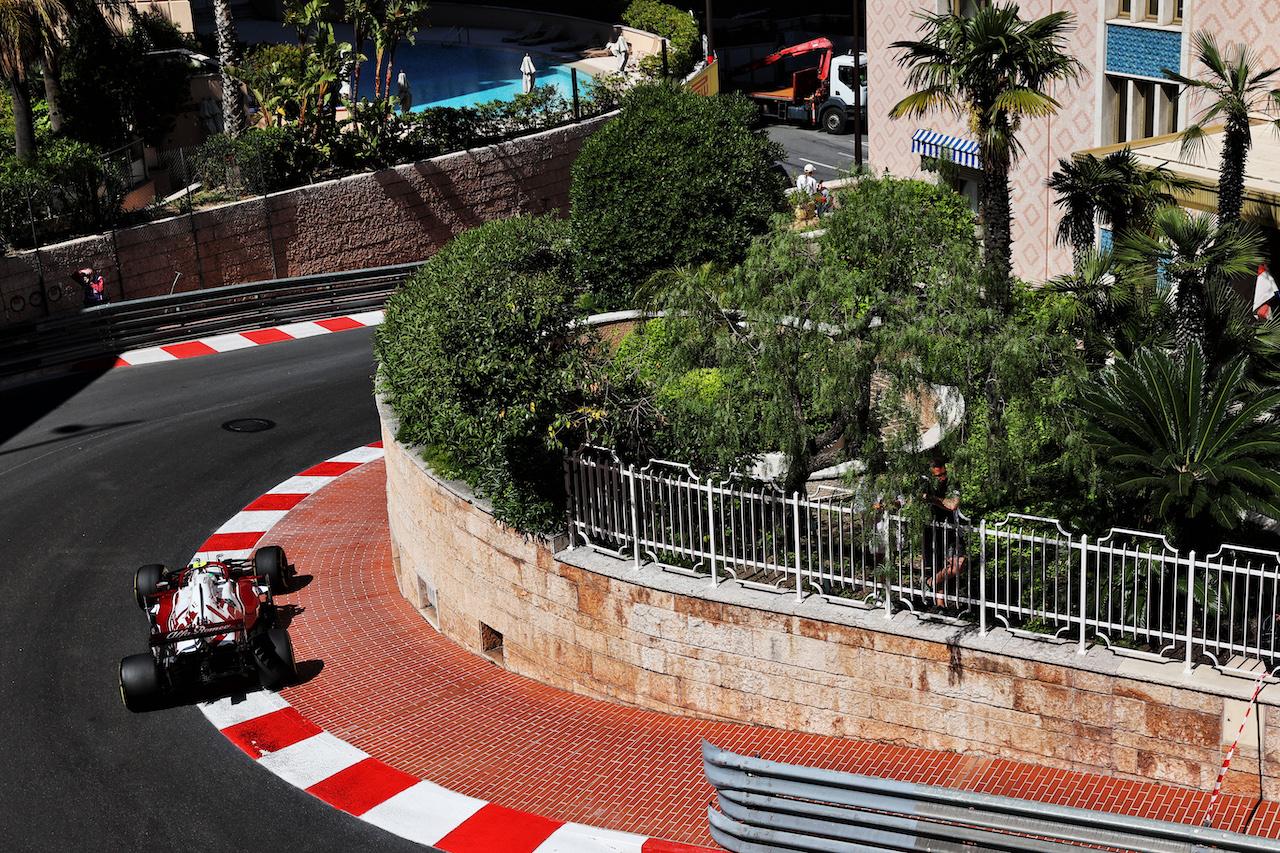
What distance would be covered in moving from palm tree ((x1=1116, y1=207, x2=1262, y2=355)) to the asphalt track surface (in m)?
9.22

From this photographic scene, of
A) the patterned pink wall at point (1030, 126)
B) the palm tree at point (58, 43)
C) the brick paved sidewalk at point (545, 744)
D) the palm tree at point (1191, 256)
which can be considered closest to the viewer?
the brick paved sidewalk at point (545, 744)

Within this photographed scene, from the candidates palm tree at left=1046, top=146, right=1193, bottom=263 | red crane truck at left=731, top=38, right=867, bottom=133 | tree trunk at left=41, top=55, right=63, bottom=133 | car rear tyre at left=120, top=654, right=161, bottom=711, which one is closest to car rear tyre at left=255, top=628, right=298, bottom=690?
car rear tyre at left=120, top=654, right=161, bottom=711

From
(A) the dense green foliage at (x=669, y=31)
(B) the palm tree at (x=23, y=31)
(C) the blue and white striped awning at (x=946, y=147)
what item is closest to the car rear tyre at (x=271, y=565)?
(B) the palm tree at (x=23, y=31)

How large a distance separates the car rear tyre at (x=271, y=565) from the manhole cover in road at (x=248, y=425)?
5.86 metres

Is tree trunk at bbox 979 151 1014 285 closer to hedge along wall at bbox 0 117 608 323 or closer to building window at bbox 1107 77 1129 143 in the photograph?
building window at bbox 1107 77 1129 143

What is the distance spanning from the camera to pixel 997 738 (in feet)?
33.2

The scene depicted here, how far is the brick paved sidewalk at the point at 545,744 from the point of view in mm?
9836

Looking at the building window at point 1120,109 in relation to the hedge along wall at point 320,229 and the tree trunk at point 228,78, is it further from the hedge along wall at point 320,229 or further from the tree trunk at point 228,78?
the tree trunk at point 228,78

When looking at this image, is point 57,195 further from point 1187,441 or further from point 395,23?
point 1187,441

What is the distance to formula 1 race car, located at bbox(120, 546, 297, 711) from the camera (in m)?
12.5

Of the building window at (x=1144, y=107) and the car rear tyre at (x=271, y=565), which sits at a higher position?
the building window at (x=1144, y=107)

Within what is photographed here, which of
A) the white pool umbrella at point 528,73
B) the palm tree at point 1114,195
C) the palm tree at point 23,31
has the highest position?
the palm tree at point 23,31

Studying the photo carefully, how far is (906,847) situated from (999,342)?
3783 mm

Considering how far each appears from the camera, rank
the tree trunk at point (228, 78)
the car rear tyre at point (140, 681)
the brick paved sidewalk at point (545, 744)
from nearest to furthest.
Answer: the brick paved sidewalk at point (545, 744), the car rear tyre at point (140, 681), the tree trunk at point (228, 78)
